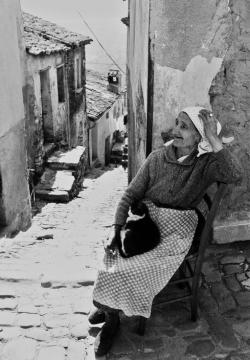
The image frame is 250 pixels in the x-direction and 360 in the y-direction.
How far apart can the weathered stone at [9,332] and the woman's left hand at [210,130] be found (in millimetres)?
1968

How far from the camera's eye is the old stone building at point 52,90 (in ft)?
39.7

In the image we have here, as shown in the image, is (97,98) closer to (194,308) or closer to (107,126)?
(107,126)

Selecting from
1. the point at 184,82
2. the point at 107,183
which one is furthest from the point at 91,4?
the point at 184,82

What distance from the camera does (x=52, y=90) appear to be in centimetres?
1405

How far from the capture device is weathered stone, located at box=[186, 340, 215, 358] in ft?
9.48

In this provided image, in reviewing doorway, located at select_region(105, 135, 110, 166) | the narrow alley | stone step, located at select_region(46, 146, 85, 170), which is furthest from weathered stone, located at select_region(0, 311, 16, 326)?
doorway, located at select_region(105, 135, 110, 166)

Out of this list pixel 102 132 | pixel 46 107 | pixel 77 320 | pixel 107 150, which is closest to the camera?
pixel 77 320

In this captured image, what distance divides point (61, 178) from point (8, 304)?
896cm

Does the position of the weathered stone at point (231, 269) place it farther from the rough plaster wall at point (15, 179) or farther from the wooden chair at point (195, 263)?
the rough plaster wall at point (15, 179)

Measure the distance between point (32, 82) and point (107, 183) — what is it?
4.92m

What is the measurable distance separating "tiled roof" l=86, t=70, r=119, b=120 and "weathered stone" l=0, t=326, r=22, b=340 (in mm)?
16186

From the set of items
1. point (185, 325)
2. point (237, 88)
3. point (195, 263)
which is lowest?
point (185, 325)

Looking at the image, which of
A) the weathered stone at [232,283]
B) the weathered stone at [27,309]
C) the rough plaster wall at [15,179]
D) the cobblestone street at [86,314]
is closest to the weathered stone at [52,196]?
the rough plaster wall at [15,179]

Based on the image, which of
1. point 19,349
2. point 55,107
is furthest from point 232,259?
point 55,107
